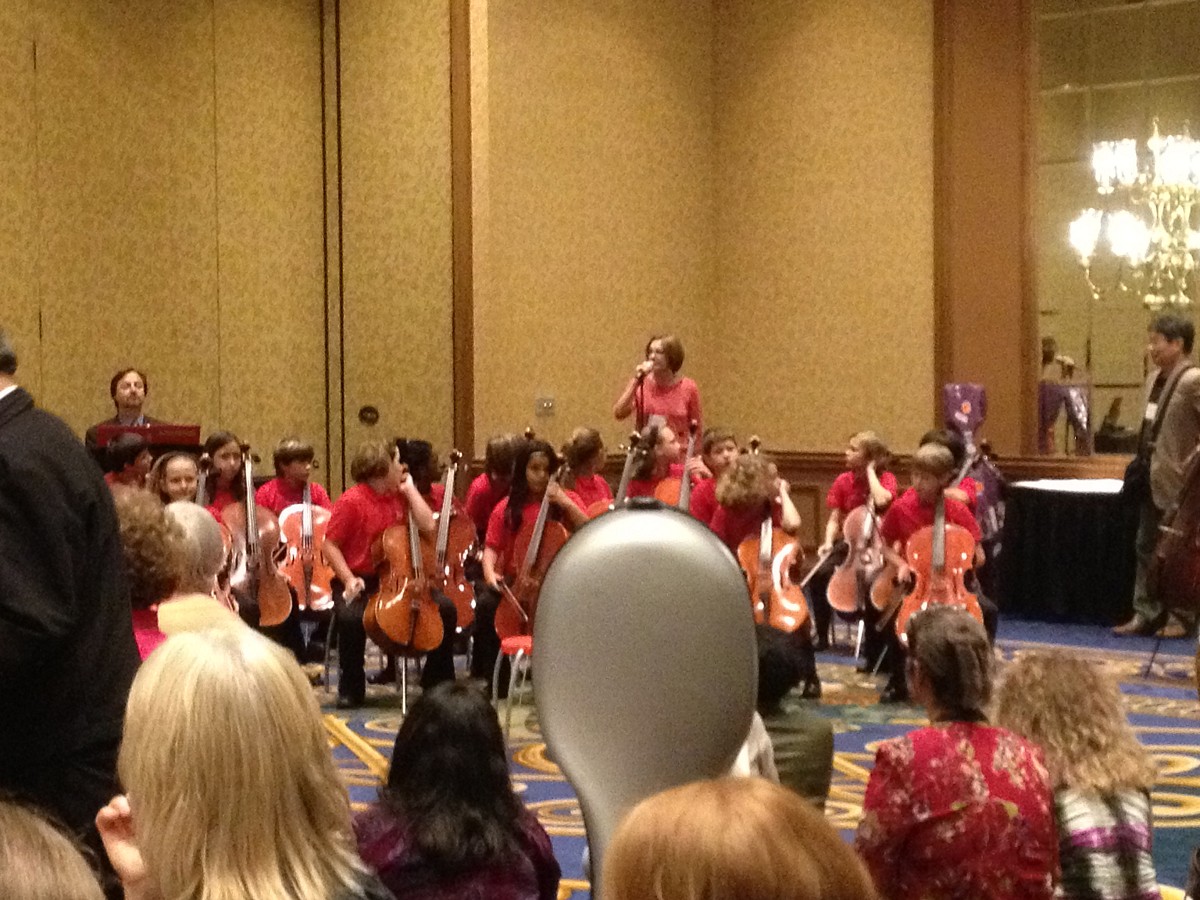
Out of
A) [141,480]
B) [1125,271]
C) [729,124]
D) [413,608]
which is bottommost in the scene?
[413,608]

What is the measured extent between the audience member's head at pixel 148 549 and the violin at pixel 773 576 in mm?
3268

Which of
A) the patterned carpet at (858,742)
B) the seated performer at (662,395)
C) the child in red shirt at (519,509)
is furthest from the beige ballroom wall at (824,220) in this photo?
the child in red shirt at (519,509)

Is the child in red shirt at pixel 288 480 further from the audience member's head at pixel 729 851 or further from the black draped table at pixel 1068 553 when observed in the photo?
the audience member's head at pixel 729 851

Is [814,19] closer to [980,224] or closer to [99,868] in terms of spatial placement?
[980,224]

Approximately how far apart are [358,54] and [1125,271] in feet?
14.9

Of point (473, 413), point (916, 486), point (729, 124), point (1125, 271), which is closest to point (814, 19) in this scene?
point (729, 124)

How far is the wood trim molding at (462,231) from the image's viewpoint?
9.68 m

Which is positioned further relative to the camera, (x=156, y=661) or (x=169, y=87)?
(x=169, y=87)

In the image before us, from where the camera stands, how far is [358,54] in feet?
33.4

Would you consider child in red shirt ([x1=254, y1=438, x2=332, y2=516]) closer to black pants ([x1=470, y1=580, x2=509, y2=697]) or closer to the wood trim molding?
black pants ([x1=470, y1=580, x2=509, y2=697])

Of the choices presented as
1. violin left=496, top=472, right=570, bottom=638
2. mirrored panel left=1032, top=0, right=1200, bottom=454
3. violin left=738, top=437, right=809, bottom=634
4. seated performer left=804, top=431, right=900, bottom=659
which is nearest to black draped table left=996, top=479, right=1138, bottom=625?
mirrored panel left=1032, top=0, right=1200, bottom=454

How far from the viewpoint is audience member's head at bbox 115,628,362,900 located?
168cm

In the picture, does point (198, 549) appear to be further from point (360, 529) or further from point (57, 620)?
point (360, 529)

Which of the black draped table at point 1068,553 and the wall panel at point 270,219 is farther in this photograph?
the wall panel at point 270,219
